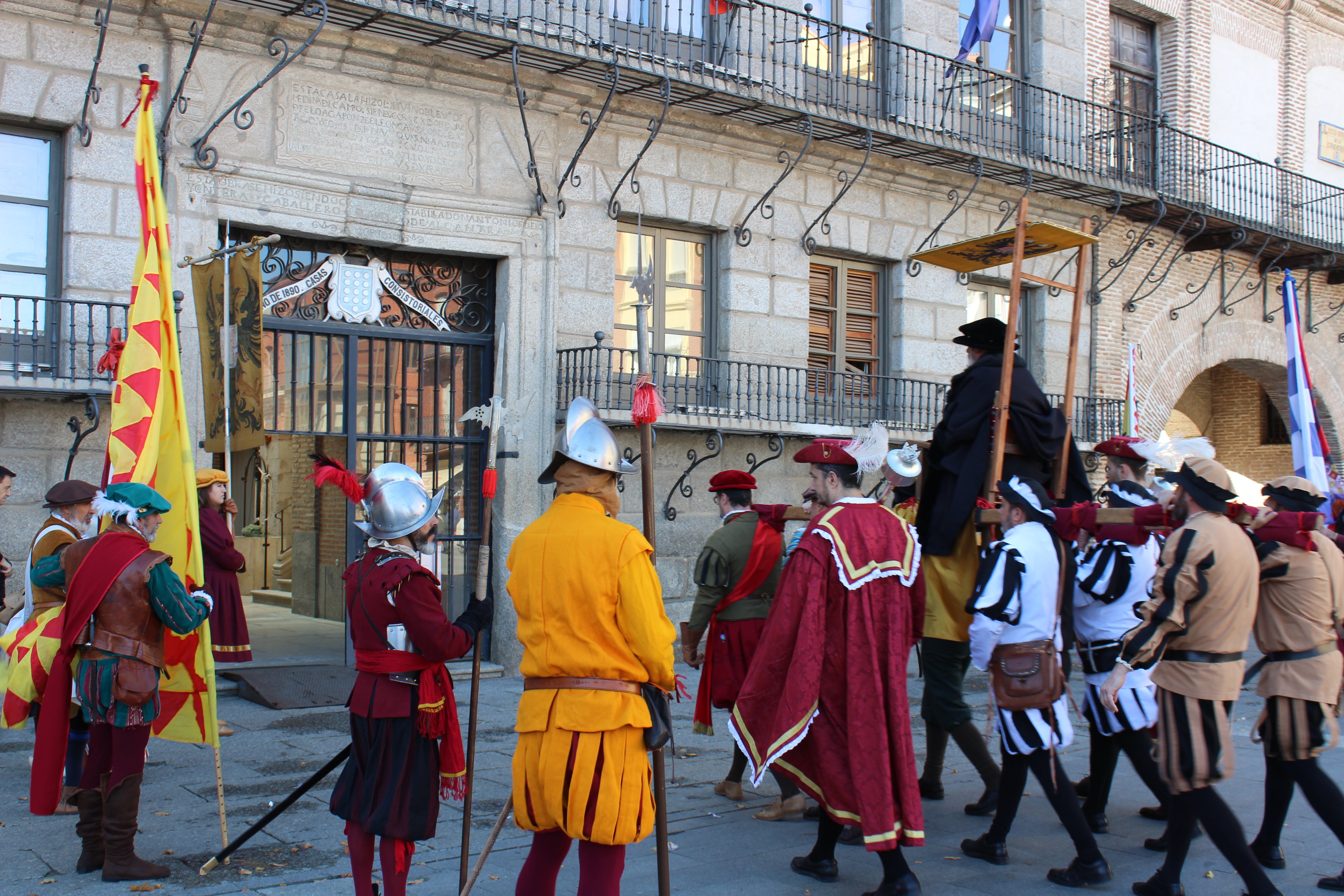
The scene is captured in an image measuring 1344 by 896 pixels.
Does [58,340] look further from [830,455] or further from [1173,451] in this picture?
[1173,451]

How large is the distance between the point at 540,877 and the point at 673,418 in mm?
7498

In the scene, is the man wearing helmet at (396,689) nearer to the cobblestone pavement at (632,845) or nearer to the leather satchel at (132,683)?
the cobblestone pavement at (632,845)

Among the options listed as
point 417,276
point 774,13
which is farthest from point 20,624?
point 774,13

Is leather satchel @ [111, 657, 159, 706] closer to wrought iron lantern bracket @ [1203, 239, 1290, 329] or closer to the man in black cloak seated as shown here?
the man in black cloak seated

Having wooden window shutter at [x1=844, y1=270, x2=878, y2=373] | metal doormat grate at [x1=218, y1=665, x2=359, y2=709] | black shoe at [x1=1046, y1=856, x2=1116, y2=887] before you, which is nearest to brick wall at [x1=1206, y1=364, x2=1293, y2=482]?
wooden window shutter at [x1=844, y1=270, x2=878, y2=373]

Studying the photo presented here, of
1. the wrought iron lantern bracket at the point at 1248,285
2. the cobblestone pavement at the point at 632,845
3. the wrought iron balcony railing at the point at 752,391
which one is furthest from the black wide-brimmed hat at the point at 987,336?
the wrought iron lantern bracket at the point at 1248,285

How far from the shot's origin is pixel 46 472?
841cm

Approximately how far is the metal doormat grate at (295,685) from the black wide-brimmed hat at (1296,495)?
6.45m

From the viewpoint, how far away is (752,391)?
40.3 ft

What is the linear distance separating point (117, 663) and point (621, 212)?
296 inches

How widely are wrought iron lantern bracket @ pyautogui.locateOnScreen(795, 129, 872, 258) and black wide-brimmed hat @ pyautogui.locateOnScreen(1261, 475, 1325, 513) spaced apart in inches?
279

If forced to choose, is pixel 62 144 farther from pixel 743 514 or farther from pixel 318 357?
pixel 743 514

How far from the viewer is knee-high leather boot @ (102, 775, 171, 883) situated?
473 cm

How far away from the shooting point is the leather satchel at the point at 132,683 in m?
4.73
